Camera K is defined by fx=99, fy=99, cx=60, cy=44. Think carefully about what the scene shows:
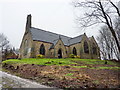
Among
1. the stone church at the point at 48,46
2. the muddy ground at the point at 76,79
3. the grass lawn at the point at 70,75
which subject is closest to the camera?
the muddy ground at the point at 76,79

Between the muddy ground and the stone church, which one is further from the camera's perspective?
the stone church

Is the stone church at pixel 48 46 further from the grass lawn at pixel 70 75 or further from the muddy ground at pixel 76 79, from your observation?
the muddy ground at pixel 76 79

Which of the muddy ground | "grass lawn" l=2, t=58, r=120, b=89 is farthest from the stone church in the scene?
the muddy ground

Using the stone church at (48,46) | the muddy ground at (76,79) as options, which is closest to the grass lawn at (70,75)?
the muddy ground at (76,79)

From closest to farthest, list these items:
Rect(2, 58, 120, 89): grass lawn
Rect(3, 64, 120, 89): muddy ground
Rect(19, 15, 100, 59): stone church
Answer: Rect(3, 64, 120, 89): muddy ground → Rect(2, 58, 120, 89): grass lawn → Rect(19, 15, 100, 59): stone church

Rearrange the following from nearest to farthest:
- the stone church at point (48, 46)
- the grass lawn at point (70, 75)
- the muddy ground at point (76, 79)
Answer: the muddy ground at point (76, 79)
the grass lawn at point (70, 75)
the stone church at point (48, 46)

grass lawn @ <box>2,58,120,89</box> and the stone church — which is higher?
the stone church

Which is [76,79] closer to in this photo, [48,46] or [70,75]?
[70,75]

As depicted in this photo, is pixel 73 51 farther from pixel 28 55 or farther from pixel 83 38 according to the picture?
pixel 28 55

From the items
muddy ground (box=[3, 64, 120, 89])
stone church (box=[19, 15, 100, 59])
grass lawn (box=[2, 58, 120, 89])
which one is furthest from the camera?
stone church (box=[19, 15, 100, 59])

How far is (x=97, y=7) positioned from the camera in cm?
1135

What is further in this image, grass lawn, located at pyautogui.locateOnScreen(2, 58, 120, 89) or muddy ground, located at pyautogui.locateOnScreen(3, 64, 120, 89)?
grass lawn, located at pyautogui.locateOnScreen(2, 58, 120, 89)

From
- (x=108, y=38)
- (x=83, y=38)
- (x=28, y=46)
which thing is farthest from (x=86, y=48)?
(x=28, y=46)

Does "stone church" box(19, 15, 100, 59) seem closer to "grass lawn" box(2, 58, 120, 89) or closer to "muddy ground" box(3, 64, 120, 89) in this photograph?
"grass lawn" box(2, 58, 120, 89)
